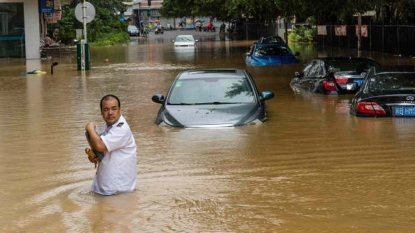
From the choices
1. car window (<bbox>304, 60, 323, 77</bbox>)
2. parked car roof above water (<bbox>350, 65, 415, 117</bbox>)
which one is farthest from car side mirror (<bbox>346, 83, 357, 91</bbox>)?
parked car roof above water (<bbox>350, 65, 415, 117</bbox>)

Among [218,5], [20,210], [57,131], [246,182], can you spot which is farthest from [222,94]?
[218,5]

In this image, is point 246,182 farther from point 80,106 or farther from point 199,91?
point 80,106

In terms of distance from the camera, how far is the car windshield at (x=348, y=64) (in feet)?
69.1

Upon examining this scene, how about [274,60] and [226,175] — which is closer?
[226,175]

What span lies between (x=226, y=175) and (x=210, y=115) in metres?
3.85

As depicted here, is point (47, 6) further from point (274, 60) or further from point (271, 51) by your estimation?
point (274, 60)

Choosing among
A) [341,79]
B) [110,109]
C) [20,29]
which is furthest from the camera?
[20,29]

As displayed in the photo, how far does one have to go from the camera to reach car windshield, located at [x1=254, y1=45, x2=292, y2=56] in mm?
35062

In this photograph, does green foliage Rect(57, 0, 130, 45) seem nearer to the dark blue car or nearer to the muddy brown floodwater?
the dark blue car

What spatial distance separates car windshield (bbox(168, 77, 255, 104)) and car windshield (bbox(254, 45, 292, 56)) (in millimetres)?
19766

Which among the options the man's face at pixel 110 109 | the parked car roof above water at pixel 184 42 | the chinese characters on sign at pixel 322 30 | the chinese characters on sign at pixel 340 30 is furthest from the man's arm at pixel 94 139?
the parked car roof above water at pixel 184 42

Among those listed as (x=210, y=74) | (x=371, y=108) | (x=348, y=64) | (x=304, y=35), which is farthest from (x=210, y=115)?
(x=304, y=35)

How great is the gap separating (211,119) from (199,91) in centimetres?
128

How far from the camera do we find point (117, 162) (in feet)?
28.1
